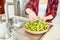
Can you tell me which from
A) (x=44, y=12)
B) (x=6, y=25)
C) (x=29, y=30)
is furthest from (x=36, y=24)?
(x=44, y=12)

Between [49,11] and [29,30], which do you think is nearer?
[29,30]

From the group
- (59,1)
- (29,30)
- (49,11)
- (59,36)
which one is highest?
(59,1)

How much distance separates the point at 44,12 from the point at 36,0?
0.59ft

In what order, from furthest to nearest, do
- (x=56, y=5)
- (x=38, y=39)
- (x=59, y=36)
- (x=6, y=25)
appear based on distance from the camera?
(x=56, y=5) < (x=59, y=36) < (x=6, y=25) < (x=38, y=39)

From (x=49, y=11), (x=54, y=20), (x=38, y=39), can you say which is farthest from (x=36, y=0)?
(x=38, y=39)

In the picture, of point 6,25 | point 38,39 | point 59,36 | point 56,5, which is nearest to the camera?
point 38,39

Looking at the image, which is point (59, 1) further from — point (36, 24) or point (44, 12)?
point (36, 24)

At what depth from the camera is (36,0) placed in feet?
4.75

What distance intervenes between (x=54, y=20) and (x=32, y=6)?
32cm

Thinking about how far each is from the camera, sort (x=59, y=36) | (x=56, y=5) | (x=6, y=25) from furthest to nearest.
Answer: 1. (x=56, y=5)
2. (x=59, y=36)
3. (x=6, y=25)

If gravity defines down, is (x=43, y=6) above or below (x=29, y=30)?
above

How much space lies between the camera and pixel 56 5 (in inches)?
54.1

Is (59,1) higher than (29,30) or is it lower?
higher

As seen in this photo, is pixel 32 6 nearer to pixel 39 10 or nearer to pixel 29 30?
pixel 39 10
